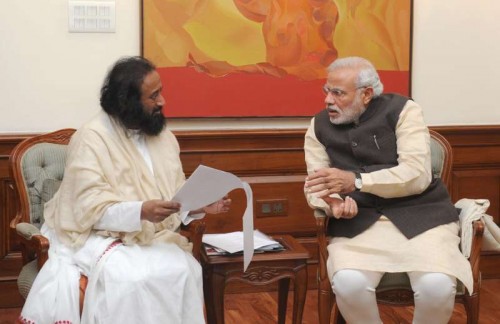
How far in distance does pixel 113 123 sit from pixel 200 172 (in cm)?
60

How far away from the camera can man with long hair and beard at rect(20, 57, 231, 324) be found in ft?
10.0

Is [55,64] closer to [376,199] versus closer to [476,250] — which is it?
[376,199]

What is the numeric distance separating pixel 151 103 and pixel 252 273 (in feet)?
2.80

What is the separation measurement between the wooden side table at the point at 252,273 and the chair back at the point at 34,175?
77 cm

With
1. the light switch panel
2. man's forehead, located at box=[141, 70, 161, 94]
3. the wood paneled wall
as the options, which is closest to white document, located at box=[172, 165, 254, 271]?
man's forehead, located at box=[141, 70, 161, 94]

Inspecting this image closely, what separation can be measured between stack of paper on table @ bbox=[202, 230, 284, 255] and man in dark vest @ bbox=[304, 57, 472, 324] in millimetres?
263

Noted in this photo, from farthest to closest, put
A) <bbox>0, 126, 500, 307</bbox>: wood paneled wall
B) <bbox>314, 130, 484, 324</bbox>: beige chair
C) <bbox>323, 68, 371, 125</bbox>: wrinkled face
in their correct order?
<bbox>0, 126, 500, 307</bbox>: wood paneled wall < <bbox>323, 68, 371, 125</bbox>: wrinkled face < <bbox>314, 130, 484, 324</bbox>: beige chair

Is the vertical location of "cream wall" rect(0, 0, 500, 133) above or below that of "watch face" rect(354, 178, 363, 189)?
above

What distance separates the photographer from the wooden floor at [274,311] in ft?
13.6

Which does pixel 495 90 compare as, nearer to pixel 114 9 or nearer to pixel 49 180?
pixel 114 9

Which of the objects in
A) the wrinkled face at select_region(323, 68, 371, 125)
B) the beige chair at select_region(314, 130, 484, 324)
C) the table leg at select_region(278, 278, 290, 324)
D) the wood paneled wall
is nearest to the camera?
the beige chair at select_region(314, 130, 484, 324)

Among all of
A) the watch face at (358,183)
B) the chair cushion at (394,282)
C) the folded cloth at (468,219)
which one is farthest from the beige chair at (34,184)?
the folded cloth at (468,219)

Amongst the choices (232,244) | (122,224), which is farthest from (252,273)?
(122,224)

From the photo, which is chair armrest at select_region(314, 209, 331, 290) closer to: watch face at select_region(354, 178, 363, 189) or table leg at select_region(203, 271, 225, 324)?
watch face at select_region(354, 178, 363, 189)
